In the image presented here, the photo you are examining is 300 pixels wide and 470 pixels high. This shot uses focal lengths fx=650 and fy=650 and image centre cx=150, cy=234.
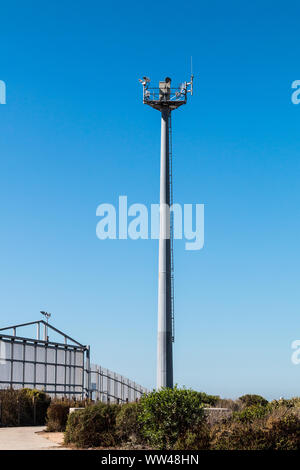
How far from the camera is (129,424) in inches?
698

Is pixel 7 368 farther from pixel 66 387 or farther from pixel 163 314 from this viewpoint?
pixel 163 314

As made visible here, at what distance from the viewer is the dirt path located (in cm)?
1752

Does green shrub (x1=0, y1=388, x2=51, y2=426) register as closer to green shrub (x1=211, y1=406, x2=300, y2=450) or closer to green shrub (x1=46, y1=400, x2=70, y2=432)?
green shrub (x1=46, y1=400, x2=70, y2=432)

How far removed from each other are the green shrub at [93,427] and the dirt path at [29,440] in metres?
0.54

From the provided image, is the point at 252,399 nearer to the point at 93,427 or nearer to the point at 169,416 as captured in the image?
the point at 93,427

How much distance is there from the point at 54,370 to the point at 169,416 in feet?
69.2

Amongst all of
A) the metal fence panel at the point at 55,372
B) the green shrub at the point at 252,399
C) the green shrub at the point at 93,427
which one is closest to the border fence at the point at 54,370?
the metal fence panel at the point at 55,372

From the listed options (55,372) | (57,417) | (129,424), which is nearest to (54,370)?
(55,372)

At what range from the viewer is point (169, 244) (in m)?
29.5

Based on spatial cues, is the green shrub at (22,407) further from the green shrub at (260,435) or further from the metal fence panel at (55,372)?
the green shrub at (260,435)

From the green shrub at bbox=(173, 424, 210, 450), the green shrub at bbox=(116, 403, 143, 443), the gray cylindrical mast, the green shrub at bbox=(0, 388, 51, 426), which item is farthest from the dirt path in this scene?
the gray cylindrical mast
